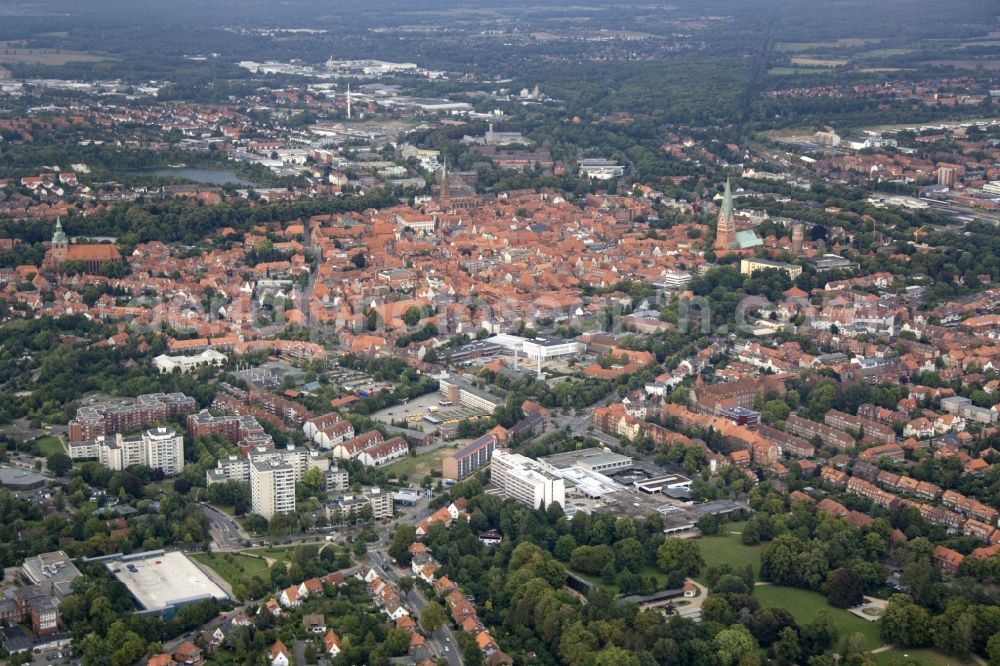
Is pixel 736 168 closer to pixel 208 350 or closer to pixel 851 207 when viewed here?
pixel 851 207

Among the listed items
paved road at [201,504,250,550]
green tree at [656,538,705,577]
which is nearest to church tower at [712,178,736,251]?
green tree at [656,538,705,577]

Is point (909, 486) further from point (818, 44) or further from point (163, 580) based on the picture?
point (818, 44)

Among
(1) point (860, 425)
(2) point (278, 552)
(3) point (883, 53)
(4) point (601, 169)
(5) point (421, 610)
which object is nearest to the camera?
(5) point (421, 610)

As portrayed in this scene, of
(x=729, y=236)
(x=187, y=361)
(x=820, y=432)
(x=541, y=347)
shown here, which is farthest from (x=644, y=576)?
(x=729, y=236)

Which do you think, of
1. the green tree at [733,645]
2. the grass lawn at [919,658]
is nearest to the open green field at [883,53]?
the grass lawn at [919,658]

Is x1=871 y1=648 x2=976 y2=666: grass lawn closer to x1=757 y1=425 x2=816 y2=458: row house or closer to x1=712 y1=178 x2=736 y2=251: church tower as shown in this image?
x1=757 y1=425 x2=816 y2=458: row house

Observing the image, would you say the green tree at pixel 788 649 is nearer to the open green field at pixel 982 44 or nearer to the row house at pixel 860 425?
the row house at pixel 860 425
